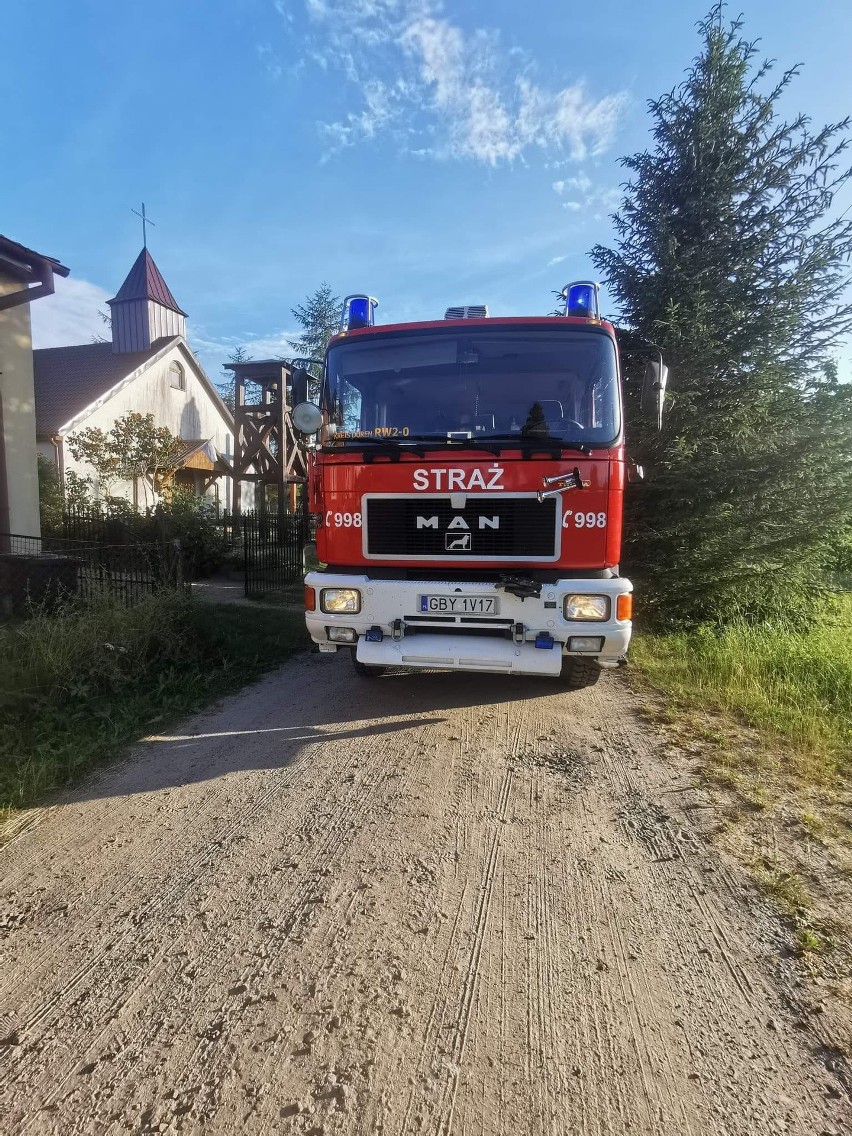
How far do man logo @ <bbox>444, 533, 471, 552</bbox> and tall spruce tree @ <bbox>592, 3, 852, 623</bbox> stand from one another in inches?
156

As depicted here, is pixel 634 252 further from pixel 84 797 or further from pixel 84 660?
pixel 84 797

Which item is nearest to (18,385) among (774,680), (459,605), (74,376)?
(459,605)

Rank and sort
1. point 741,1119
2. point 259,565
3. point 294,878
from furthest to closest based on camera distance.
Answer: point 259,565 → point 294,878 → point 741,1119

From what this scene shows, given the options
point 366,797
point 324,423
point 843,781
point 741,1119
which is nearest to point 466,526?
point 324,423

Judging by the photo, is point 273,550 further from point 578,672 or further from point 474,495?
point 474,495

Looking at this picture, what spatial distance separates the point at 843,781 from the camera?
370cm

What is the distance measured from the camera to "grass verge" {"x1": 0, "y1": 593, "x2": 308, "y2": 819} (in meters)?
3.85

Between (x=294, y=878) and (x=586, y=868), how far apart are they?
1347 millimetres

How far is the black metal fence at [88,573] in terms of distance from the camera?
672 centimetres

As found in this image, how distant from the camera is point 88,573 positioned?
22.8 feet

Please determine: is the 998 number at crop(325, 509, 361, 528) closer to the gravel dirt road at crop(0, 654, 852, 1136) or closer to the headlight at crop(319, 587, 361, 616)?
the headlight at crop(319, 587, 361, 616)

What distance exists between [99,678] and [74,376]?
19.5 metres

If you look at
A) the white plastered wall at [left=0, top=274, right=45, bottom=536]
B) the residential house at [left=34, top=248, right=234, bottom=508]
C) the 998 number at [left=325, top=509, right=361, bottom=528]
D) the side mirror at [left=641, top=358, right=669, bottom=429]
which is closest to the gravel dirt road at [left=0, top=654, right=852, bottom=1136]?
the 998 number at [left=325, top=509, right=361, bottom=528]

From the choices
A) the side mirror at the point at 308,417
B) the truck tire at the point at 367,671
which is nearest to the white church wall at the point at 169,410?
the truck tire at the point at 367,671
